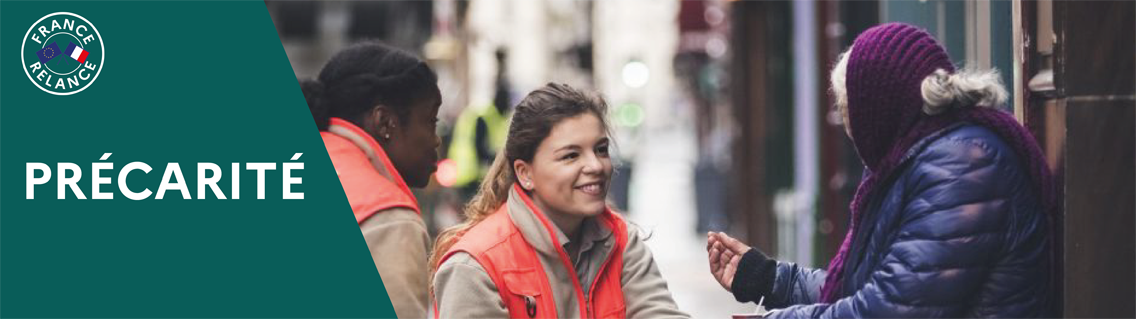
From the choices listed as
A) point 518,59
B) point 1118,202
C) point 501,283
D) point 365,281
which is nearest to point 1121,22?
point 1118,202

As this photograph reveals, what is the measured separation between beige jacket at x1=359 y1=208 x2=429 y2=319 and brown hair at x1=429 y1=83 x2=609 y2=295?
0.19 feet

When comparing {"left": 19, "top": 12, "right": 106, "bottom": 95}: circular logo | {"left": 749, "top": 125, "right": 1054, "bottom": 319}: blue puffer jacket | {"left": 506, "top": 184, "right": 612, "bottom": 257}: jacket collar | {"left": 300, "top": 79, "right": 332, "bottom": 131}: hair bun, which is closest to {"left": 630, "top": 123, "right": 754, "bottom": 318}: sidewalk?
{"left": 506, "top": 184, "right": 612, "bottom": 257}: jacket collar

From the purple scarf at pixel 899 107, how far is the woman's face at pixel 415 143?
121cm

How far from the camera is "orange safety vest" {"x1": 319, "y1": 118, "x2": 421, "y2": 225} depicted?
4.22 m

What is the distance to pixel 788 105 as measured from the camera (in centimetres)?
1362

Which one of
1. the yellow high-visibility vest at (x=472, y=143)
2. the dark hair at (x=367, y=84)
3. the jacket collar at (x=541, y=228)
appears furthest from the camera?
the yellow high-visibility vest at (x=472, y=143)

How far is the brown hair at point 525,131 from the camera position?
398 centimetres

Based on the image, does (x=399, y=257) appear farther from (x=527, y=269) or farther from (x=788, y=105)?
(x=788, y=105)

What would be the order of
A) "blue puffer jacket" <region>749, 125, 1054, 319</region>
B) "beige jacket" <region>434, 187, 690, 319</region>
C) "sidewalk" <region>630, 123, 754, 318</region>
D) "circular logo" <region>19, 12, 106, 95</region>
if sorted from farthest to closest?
"sidewalk" <region>630, 123, 754, 318</region> → "circular logo" <region>19, 12, 106, 95</region> → "beige jacket" <region>434, 187, 690, 319</region> → "blue puffer jacket" <region>749, 125, 1054, 319</region>

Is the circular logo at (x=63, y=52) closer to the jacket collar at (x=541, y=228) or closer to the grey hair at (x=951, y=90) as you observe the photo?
the jacket collar at (x=541, y=228)

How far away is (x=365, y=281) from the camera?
14.0 ft

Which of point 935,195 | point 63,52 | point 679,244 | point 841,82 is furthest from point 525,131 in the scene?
point 679,244

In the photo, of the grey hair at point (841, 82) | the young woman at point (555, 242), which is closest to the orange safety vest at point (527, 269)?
the young woman at point (555, 242)

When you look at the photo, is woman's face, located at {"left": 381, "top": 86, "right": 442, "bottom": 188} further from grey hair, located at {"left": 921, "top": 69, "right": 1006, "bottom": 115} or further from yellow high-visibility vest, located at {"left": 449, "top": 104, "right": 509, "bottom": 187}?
yellow high-visibility vest, located at {"left": 449, "top": 104, "right": 509, "bottom": 187}
